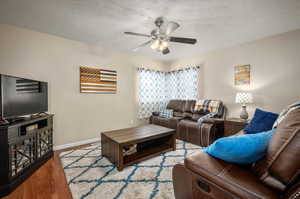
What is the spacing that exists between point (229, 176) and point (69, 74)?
11.4 ft

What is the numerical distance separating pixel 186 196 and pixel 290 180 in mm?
667

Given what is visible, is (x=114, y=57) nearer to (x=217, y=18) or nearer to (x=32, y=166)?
(x=217, y=18)

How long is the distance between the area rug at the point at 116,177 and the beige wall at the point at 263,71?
7.00ft

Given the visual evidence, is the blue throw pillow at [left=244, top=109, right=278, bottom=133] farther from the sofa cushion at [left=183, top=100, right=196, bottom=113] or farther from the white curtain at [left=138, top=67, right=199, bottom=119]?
the white curtain at [left=138, top=67, right=199, bottom=119]

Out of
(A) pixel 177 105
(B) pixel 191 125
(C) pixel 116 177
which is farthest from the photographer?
(A) pixel 177 105

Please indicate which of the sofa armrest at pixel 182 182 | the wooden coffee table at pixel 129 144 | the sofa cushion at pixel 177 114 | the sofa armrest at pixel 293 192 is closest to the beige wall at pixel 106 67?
the sofa cushion at pixel 177 114

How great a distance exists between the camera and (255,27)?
2594 millimetres

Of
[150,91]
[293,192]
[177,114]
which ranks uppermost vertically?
[150,91]

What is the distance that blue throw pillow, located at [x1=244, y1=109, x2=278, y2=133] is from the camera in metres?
2.02

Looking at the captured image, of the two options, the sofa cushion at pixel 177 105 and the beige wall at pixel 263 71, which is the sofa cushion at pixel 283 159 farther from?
the sofa cushion at pixel 177 105

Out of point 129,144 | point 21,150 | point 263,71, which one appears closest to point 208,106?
point 263,71

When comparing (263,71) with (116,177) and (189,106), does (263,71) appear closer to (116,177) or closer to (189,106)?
(189,106)

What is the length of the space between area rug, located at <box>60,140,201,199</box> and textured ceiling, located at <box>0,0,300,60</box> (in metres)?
2.43

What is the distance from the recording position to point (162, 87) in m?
5.02
